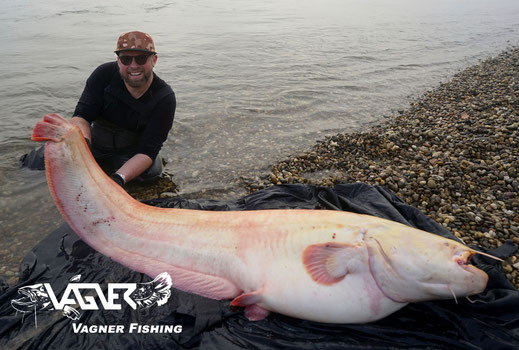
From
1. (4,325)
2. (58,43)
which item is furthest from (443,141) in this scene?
(58,43)

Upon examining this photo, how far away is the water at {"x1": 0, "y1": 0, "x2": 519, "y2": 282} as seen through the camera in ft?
16.5

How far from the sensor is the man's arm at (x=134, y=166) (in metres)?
3.85

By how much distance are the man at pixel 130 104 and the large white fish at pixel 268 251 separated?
1266 millimetres

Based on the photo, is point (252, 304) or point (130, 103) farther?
point (130, 103)

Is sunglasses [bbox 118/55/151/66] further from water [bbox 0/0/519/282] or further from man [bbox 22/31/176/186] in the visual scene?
water [bbox 0/0/519/282]

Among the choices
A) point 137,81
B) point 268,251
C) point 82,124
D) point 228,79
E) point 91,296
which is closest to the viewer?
point 268,251

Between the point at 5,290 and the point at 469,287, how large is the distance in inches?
134

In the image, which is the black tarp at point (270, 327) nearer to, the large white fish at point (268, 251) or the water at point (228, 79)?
the large white fish at point (268, 251)

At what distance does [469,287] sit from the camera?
211 cm

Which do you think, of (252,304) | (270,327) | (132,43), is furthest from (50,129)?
(270,327)

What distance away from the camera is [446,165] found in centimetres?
442

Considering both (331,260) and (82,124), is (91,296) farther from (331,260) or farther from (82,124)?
(82,124)

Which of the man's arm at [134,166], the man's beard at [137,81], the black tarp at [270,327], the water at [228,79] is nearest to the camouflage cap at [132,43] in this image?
the man's beard at [137,81]

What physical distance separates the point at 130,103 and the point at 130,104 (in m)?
0.01
